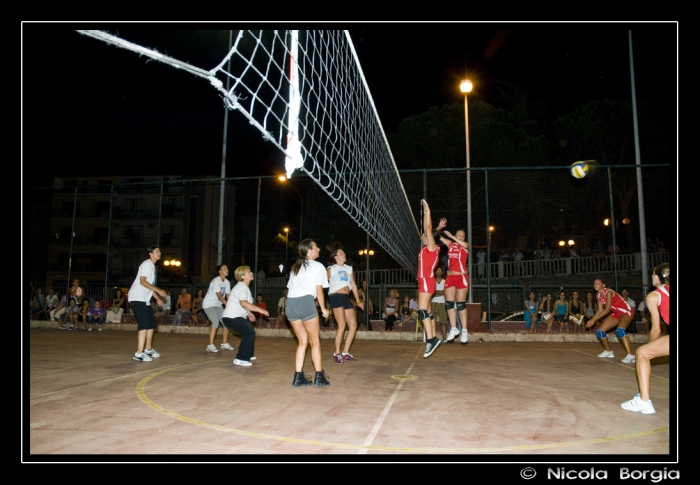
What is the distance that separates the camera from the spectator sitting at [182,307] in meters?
14.2

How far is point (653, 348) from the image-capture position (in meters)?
4.25

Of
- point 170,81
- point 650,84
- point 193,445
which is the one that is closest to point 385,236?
point 170,81

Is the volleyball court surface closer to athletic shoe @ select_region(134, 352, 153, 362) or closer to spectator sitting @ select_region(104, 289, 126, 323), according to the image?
athletic shoe @ select_region(134, 352, 153, 362)

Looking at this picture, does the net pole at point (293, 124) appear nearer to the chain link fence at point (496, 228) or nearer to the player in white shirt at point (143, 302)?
the player in white shirt at point (143, 302)

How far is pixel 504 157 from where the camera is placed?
912 inches

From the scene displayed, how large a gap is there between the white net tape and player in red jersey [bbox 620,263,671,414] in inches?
148

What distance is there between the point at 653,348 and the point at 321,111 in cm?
898

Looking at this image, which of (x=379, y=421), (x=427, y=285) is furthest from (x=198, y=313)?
(x=379, y=421)

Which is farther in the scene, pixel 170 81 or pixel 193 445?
pixel 170 81

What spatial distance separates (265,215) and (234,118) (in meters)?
5.84

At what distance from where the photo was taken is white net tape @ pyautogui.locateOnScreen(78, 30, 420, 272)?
440cm

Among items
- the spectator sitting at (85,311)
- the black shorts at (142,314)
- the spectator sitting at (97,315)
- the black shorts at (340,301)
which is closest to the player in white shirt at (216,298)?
the black shorts at (142,314)

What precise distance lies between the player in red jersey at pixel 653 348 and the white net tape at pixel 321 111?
3768mm
